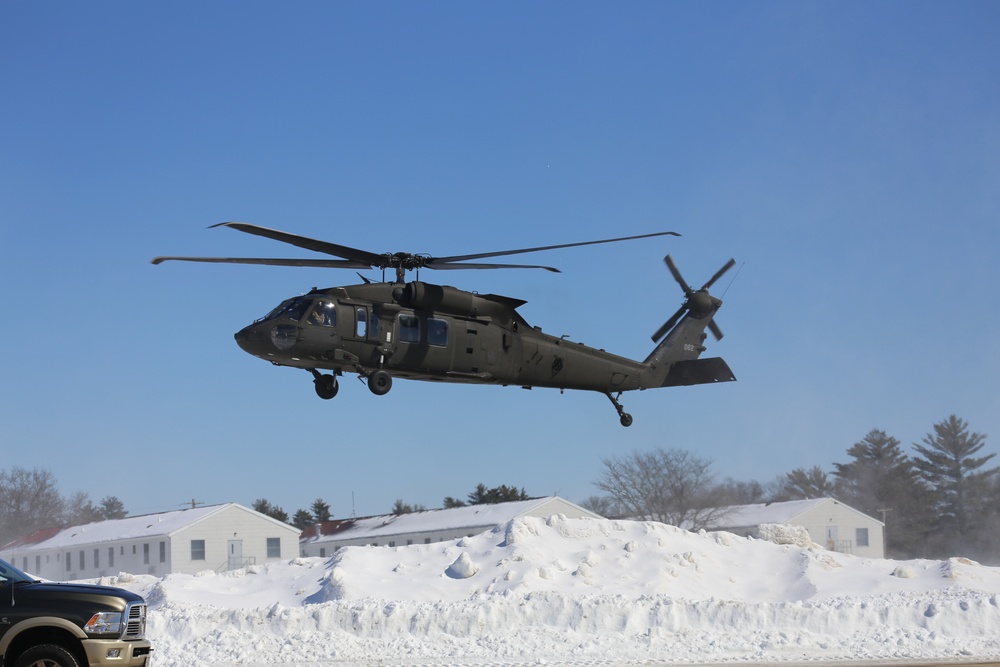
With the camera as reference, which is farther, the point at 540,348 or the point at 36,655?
the point at 540,348

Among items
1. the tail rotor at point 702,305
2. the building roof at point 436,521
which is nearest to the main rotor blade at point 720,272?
the tail rotor at point 702,305

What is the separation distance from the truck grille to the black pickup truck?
0.04 ft

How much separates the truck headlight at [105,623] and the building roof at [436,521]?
46.0 metres

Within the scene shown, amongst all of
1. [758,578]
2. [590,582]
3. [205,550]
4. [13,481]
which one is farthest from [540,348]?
[13,481]

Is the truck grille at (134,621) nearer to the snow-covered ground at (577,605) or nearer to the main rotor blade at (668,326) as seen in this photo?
the snow-covered ground at (577,605)

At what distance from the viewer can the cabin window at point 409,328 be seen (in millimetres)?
22344

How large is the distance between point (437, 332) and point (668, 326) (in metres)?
9.53

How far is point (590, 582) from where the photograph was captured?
103 ft

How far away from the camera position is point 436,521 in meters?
65.1

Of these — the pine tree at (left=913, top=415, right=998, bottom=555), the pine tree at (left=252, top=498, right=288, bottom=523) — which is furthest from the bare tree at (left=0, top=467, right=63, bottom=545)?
the pine tree at (left=913, top=415, right=998, bottom=555)

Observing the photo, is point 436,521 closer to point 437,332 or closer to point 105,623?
point 437,332

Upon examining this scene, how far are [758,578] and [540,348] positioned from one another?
13237 millimetres

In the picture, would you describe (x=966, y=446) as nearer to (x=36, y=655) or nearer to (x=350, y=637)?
(x=350, y=637)

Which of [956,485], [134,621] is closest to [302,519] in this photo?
[956,485]
